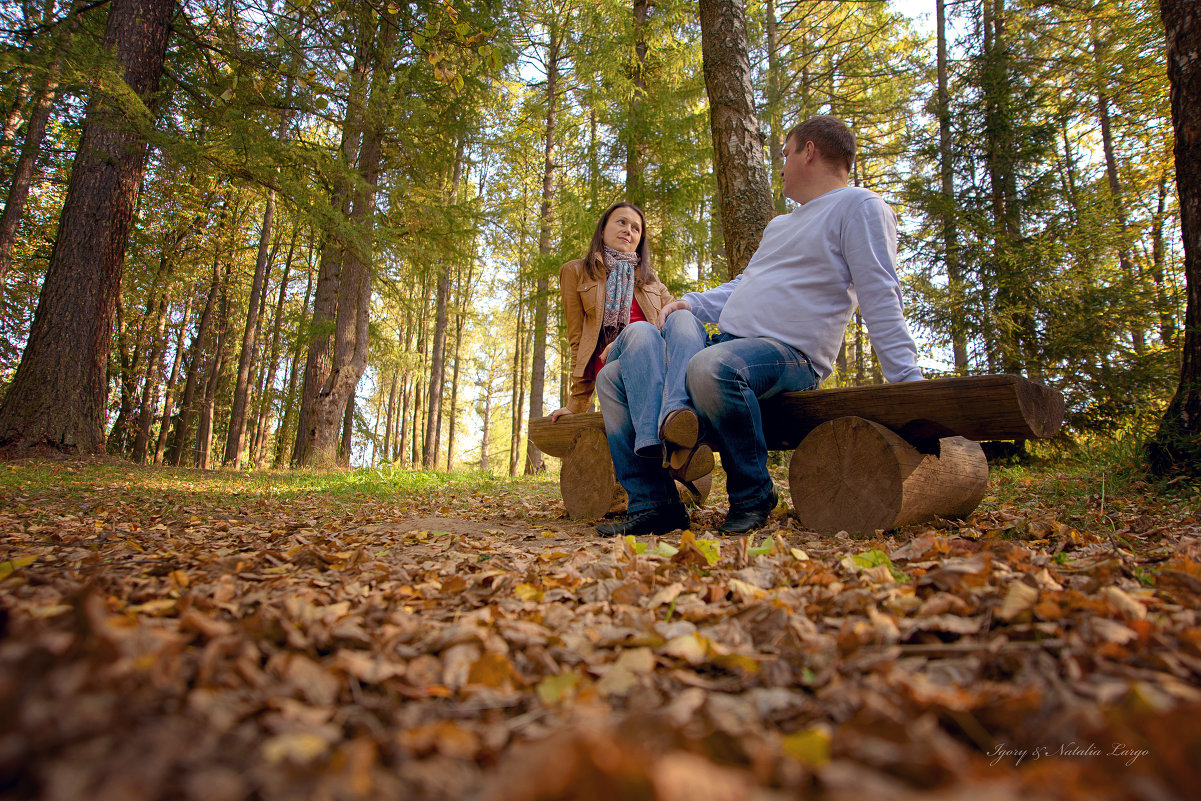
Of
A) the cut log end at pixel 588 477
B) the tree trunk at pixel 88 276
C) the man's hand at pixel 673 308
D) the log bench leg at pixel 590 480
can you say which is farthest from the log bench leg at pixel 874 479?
the tree trunk at pixel 88 276

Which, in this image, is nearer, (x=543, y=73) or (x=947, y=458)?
(x=947, y=458)

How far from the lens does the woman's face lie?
4223 millimetres

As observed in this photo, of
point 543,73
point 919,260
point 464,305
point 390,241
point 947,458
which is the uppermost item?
point 543,73

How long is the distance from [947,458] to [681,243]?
8.57 m

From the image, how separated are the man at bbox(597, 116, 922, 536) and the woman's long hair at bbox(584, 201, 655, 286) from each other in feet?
3.72

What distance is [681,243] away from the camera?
10727mm

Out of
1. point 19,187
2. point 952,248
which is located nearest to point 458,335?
point 19,187

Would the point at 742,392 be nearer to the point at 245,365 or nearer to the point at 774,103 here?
the point at 774,103

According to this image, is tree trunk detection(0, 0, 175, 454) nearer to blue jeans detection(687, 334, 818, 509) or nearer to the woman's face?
the woman's face

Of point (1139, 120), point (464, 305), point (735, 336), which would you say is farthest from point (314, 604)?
point (464, 305)

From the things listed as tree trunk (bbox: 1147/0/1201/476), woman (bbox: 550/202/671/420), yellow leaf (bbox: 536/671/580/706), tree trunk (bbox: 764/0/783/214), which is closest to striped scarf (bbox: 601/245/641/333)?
woman (bbox: 550/202/671/420)

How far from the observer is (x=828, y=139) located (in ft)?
9.68

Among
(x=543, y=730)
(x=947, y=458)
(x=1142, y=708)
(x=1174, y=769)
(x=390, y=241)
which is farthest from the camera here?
(x=390, y=241)

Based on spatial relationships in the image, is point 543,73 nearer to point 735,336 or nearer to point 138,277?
point 138,277
